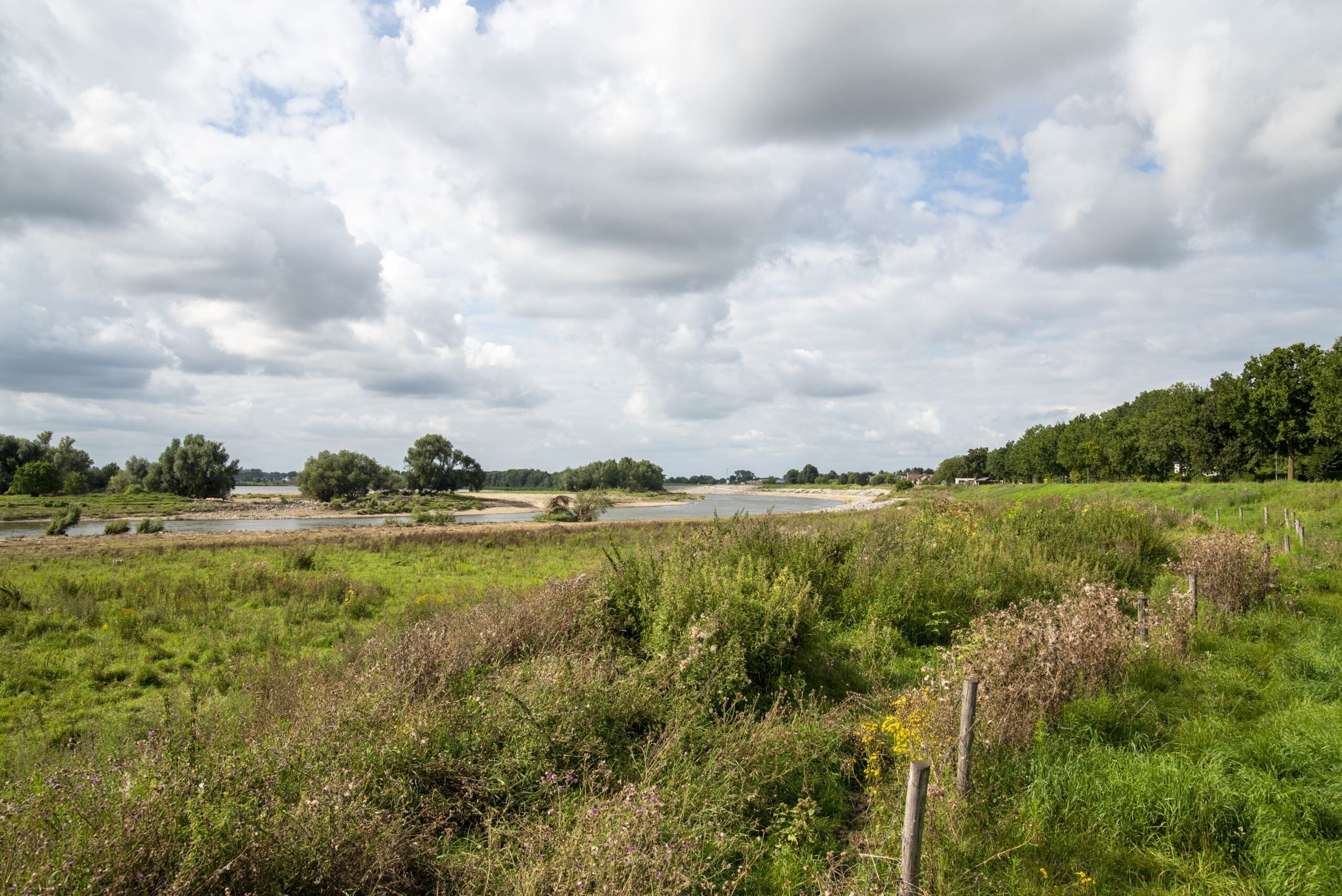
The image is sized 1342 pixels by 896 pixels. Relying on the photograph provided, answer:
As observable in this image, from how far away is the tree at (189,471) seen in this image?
82062mm

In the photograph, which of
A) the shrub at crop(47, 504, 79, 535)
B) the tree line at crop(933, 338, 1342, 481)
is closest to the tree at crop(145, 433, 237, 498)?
the shrub at crop(47, 504, 79, 535)

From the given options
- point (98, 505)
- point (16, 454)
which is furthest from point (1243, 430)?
point (16, 454)

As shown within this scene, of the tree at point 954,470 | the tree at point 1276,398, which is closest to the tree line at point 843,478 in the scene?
the tree at point 954,470

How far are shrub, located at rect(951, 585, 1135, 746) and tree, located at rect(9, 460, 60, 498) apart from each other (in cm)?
9590

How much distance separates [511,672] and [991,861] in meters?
3.91

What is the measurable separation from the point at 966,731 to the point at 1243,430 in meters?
53.0

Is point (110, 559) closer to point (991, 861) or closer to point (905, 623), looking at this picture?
point (905, 623)

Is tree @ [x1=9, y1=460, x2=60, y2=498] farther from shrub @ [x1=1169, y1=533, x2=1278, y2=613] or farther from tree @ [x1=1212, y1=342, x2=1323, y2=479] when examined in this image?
tree @ [x1=1212, y1=342, x2=1323, y2=479]

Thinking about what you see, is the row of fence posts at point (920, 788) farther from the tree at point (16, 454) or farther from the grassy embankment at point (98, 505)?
the tree at point (16, 454)

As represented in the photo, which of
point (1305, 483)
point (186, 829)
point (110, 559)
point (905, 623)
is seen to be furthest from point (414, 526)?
point (1305, 483)

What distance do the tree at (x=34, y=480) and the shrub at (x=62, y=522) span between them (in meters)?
38.2

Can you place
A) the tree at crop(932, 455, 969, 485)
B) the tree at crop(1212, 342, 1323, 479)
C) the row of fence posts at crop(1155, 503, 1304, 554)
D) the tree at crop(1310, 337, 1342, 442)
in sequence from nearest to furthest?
the row of fence posts at crop(1155, 503, 1304, 554) < the tree at crop(1310, 337, 1342, 442) < the tree at crop(1212, 342, 1323, 479) < the tree at crop(932, 455, 969, 485)

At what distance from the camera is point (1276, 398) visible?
124 ft

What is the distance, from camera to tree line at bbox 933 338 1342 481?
35594mm
